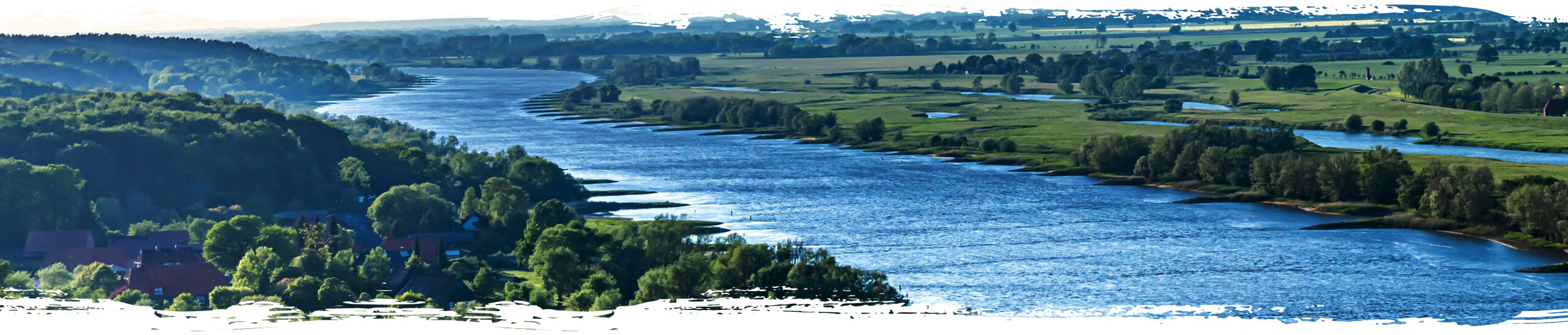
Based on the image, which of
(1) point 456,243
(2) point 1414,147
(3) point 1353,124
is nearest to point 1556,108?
(3) point 1353,124

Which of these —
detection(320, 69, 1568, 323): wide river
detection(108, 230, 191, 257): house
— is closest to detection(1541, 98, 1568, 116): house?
detection(320, 69, 1568, 323): wide river

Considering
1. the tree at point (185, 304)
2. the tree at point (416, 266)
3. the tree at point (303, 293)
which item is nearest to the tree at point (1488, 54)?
the tree at point (416, 266)

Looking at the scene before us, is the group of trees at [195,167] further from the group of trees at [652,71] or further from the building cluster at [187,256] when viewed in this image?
the group of trees at [652,71]

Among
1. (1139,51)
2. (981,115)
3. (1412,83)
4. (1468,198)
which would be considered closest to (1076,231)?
(1468,198)

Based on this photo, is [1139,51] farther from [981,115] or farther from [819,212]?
[819,212]

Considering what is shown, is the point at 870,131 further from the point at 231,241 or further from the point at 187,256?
the point at 187,256
